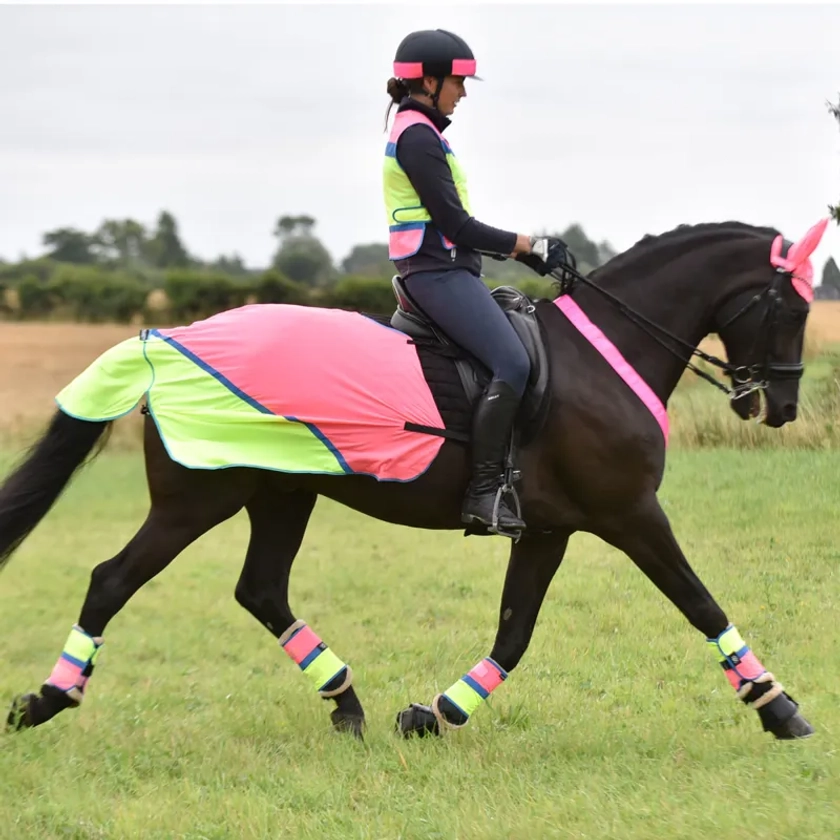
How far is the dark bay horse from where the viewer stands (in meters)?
5.05

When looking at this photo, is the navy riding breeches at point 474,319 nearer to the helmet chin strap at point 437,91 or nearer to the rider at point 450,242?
the rider at point 450,242

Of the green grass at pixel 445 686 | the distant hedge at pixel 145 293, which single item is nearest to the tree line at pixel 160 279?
the distant hedge at pixel 145 293

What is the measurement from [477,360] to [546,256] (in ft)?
1.89

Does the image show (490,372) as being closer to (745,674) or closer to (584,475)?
(584,475)

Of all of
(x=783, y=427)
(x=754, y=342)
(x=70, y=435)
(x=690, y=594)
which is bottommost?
(x=690, y=594)

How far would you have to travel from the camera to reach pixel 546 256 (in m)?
5.13

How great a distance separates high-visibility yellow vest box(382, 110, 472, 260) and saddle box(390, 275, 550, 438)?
23 centimetres

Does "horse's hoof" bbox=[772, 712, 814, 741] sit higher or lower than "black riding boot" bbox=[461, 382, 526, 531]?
lower

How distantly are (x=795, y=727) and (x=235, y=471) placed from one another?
2.73 m

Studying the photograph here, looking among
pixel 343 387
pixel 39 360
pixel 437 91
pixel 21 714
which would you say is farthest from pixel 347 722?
pixel 39 360

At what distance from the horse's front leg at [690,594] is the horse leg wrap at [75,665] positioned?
2450 millimetres

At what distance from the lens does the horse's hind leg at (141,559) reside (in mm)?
5043

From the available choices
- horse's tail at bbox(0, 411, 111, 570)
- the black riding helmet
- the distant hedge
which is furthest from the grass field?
the distant hedge

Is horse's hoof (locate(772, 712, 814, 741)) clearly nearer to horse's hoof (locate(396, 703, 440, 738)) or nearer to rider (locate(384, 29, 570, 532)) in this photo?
rider (locate(384, 29, 570, 532))
